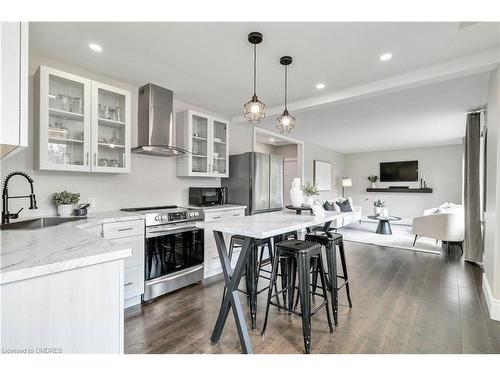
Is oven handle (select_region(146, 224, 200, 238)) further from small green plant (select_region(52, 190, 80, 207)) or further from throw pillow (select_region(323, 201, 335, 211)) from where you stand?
throw pillow (select_region(323, 201, 335, 211))

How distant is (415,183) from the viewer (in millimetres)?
7945

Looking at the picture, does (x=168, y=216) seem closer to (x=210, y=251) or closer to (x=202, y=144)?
(x=210, y=251)

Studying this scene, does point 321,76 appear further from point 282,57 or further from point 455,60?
point 455,60

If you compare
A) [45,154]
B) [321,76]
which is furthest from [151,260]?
[321,76]

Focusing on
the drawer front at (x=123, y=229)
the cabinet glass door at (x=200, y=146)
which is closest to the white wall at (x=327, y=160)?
the cabinet glass door at (x=200, y=146)

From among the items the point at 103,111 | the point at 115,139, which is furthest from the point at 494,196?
the point at 103,111

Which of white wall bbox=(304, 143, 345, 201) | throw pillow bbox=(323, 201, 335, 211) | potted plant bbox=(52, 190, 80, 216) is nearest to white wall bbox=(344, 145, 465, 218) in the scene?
white wall bbox=(304, 143, 345, 201)

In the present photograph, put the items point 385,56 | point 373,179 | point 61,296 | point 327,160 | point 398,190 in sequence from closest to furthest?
point 61,296
point 385,56
point 398,190
point 327,160
point 373,179

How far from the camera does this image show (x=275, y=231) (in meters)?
1.69

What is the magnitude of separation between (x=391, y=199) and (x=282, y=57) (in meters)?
7.68

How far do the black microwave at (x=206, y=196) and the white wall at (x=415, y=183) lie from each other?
683cm

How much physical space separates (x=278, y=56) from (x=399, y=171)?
295 inches

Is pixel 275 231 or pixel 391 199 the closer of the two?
pixel 275 231

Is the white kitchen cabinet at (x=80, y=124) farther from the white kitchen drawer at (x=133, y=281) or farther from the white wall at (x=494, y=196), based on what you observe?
the white wall at (x=494, y=196)
